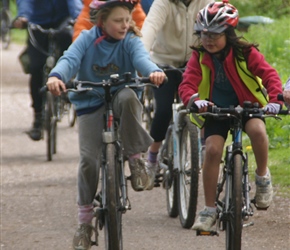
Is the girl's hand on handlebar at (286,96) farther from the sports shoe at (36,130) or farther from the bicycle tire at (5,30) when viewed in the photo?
the bicycle tire at (5,30)

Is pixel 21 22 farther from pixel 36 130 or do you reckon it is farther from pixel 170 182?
pixel 170 182

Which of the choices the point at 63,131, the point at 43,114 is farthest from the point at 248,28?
the point at 43,114

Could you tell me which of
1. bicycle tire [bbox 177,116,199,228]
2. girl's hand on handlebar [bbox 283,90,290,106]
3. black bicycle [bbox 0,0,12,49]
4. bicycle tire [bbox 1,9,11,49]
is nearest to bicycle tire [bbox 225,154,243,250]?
girl's hand on handlebar [bbox 283,90,290,106]

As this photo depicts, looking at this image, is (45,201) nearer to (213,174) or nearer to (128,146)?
(128,146)

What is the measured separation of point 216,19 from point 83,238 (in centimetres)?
161

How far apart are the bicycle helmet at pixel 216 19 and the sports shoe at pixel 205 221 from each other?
43.3 inches

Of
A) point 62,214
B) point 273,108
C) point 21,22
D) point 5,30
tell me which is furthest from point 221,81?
point 5,30

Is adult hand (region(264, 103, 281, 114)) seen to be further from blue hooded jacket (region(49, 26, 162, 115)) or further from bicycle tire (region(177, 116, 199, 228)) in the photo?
bicycle tire (region(177, 116, 199, 228))

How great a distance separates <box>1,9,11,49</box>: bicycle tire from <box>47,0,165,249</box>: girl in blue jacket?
2341 centimetres

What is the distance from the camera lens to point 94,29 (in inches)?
271

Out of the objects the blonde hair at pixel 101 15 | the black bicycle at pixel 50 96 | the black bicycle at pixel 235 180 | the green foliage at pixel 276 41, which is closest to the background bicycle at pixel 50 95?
the black bicycle at pixel 50 96

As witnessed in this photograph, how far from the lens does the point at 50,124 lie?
11.6 meters

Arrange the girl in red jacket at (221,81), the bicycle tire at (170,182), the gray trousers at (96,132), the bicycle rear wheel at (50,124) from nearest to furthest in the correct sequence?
the girl in red jacket at (221,81) → the gray trousers at (96,132) → the bicycle tire at (170,182) → the bicycle rear wheel at (50,124)

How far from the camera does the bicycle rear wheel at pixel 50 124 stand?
11445 mm
